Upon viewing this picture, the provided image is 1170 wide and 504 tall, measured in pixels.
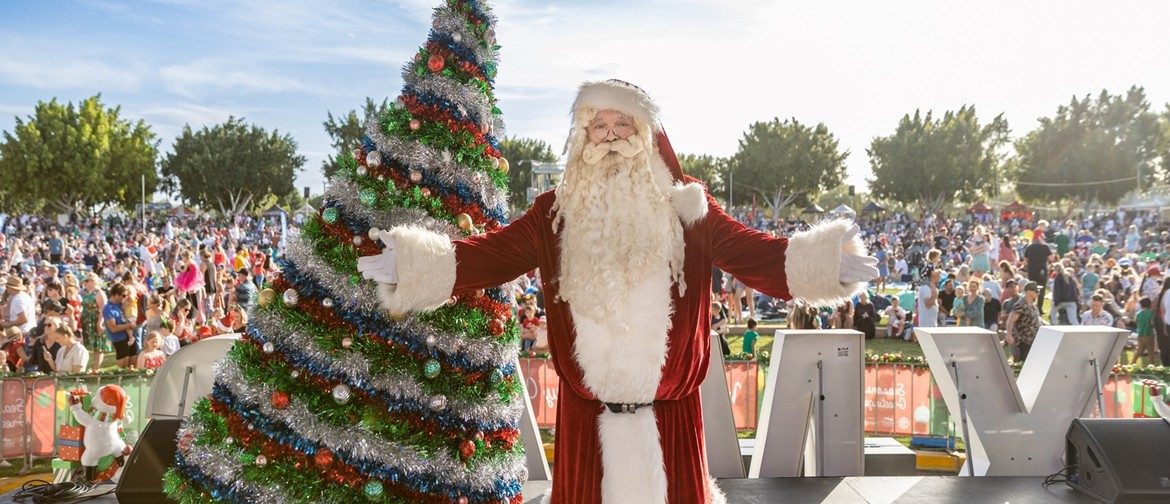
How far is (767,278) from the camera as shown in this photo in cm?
279

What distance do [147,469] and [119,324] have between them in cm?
672

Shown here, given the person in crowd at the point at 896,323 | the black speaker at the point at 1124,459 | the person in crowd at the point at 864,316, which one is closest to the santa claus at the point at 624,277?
the black speaker at the point at 1124,459

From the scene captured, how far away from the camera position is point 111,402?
199 inches

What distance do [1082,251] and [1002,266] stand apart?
14.3 m

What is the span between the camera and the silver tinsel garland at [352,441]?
3.18m

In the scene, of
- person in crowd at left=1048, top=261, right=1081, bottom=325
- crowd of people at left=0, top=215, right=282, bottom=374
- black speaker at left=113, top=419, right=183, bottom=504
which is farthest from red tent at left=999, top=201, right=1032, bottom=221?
black speaker at left=113, top=419, right=183, bottom=504

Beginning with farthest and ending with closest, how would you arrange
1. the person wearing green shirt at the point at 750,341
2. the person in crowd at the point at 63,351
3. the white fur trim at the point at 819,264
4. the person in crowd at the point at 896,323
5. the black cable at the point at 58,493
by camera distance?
1. the person in crowd at the point at 896,323
2. the person wearing green shirt at the point at 750,341
3. the person in crowd at the point at 63,351
4. the black cable at the point at 58,493
5. the white fur trim at the point at 819,264

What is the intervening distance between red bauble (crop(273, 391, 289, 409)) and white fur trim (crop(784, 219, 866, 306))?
2.09 meters

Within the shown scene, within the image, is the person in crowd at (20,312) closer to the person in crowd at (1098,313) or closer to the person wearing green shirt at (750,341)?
the person wearing green shirt at (750,341)

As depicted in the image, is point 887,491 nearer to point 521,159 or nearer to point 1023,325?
point 1023,325

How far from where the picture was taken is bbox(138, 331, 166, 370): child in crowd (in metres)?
8.06

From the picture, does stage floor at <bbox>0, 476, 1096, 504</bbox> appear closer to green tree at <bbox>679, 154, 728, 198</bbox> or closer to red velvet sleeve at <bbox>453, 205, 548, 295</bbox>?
red velvet sleeve at <bbox>453, 205, 548, 295</bbox>

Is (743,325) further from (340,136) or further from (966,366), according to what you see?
(340,136)

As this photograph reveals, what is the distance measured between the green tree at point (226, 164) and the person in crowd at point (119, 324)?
37.8m
